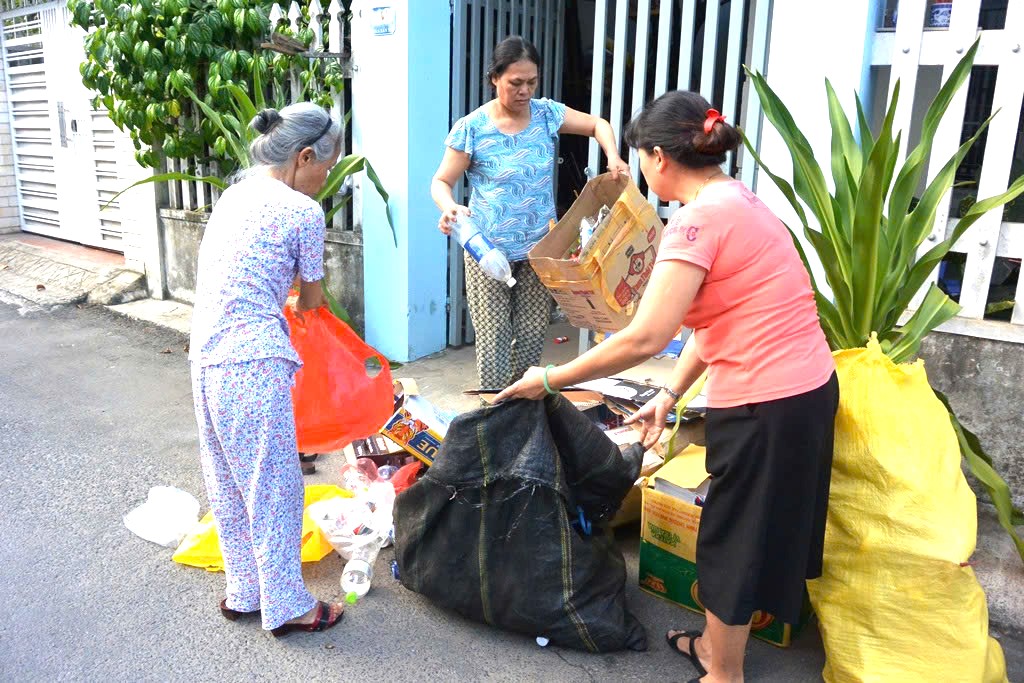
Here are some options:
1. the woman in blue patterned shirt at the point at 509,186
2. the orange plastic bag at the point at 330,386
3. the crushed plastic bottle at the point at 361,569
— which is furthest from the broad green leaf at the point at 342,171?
the crushed plastic bottle at the point at 361,569

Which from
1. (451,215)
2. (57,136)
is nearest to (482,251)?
(451,215)

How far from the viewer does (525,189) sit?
12.1 ft

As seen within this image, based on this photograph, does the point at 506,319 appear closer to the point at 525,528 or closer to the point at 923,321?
the point at 525,528

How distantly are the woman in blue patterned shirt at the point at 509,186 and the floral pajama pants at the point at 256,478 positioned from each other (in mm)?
1356

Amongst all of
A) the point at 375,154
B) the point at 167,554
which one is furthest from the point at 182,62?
the point at 167,554

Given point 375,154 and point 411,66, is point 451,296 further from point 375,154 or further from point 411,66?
point 411,66

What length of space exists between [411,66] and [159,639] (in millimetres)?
3280

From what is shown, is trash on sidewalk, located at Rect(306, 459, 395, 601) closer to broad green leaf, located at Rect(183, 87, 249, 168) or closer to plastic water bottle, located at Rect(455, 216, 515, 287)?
plastic water bottle, located at Rect(455, 216, 515, 287)

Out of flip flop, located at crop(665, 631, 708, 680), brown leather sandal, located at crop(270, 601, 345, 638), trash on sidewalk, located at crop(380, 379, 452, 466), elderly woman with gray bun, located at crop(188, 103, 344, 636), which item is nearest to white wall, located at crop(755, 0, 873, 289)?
flip flop, located at crop(665, 631, 708, 680)

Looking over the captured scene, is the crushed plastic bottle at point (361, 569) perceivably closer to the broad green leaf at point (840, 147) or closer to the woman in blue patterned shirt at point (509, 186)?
the woman in blue patterned shirt at point (509, 186)

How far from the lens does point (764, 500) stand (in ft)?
6.94

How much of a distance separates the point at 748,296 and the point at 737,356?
16cm

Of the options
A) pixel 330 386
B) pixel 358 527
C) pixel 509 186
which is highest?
pixel 509 186

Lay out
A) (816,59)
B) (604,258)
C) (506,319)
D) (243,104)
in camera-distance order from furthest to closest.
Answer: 1. (243,104)
2. (506,319)
3. (816,59)
4. (604,258)
